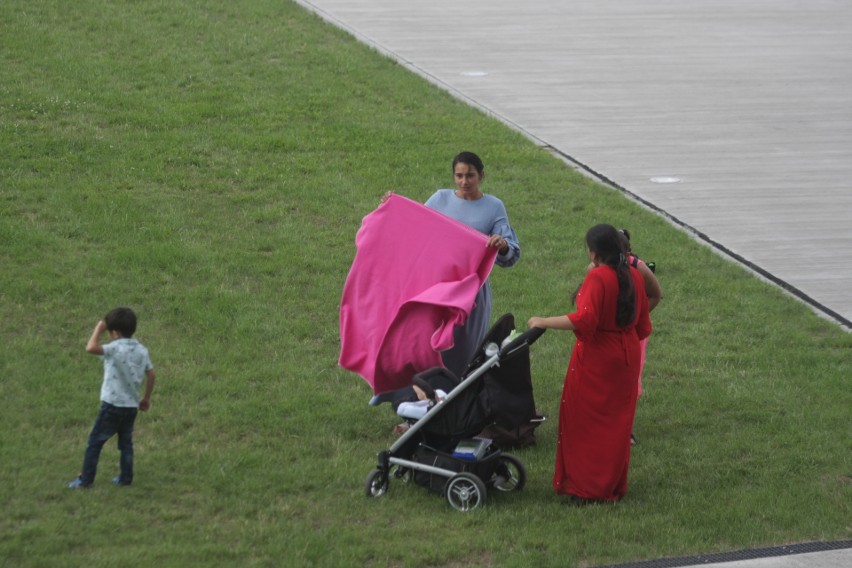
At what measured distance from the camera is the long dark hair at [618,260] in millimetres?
7000

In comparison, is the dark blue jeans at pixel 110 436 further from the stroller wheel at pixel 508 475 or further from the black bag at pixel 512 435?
the black bag at pixel 512 435

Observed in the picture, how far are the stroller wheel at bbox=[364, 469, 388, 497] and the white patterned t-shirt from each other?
4.55 ft

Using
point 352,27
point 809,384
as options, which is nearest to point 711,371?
point 809,384

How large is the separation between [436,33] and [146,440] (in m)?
13.2

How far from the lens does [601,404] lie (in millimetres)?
7180

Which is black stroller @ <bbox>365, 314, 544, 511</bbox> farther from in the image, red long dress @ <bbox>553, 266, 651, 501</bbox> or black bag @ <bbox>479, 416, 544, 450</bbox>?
black bag @ <bbox>479, 416, 544, 450</bbox>

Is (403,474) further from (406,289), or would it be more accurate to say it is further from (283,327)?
(283,327)

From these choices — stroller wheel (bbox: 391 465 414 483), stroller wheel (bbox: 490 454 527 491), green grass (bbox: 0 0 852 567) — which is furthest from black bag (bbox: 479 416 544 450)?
stroller wheel (bbox: 391 465 414 483)

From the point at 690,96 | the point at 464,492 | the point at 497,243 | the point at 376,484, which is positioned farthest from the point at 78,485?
the point at 690,96

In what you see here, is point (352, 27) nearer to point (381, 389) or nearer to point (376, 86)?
point (376, 86)

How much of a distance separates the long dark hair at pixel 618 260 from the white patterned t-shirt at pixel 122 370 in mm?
2539

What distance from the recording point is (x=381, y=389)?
7.86m

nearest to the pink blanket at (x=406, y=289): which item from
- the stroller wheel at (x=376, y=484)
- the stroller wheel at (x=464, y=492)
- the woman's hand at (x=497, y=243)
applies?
the woman's hand at (x=497, y=243)

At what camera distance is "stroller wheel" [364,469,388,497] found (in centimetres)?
717
